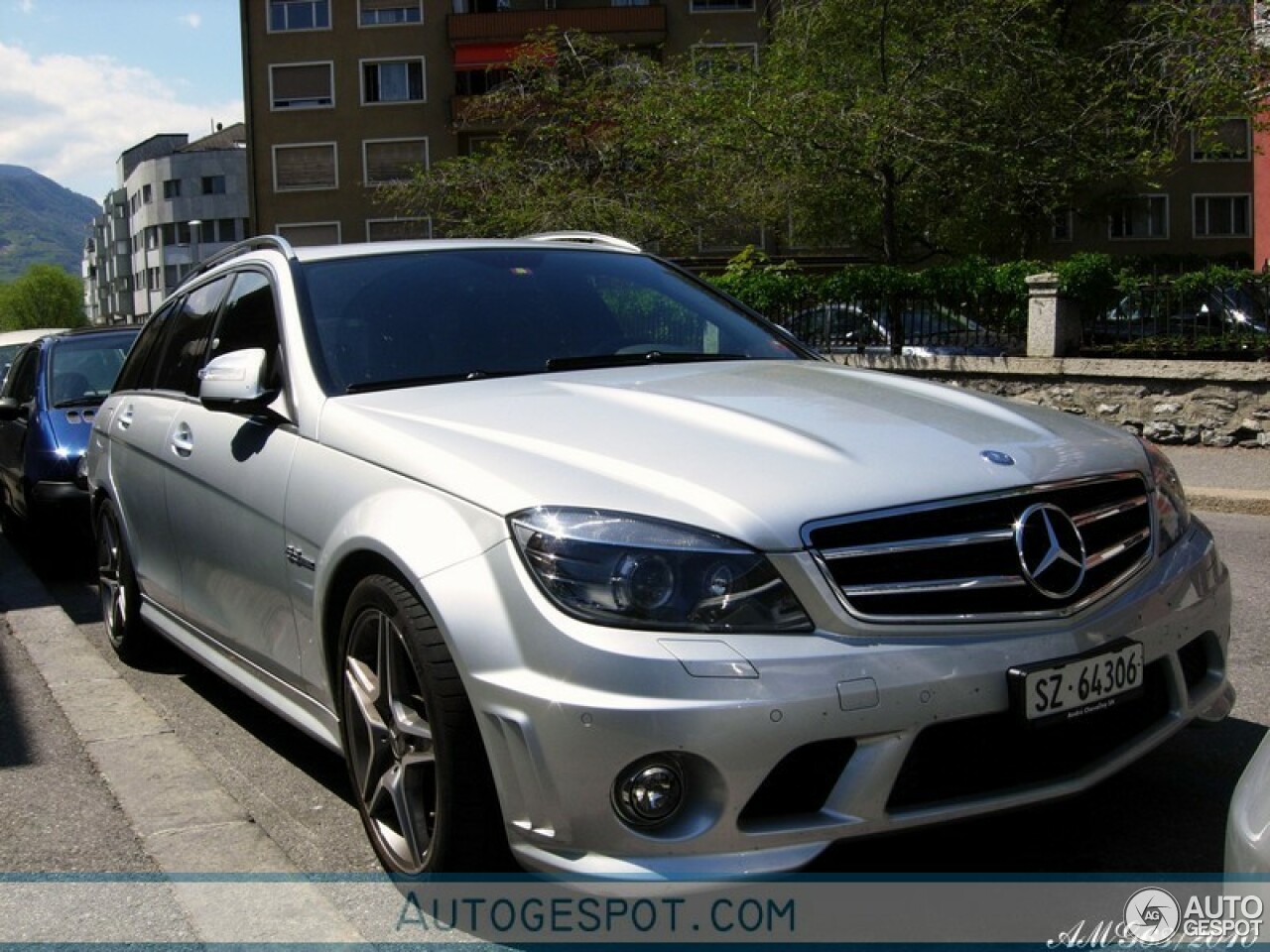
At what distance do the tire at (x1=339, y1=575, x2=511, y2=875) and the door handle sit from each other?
59.4 inches

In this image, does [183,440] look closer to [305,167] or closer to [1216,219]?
[305,167]

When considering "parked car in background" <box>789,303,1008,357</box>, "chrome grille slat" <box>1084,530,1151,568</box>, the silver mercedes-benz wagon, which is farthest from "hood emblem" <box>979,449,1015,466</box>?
"parked car in background" <box>789,303,1008,357</box>

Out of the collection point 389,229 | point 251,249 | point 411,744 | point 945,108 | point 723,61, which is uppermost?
point 389,229

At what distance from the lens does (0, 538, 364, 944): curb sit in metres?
3.27

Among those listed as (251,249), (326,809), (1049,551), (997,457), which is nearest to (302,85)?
(251,249)

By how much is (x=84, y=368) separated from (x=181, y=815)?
708 centimetres

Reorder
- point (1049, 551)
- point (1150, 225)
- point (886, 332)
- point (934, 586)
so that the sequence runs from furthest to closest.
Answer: point (1150, 225) < point (886, 332) < point (1049, 551) < point (934, 586)

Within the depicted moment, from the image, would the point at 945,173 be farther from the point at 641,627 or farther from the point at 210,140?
the point at 210,140

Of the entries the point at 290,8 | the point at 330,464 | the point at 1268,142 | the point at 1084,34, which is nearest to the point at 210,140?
the point at 290,8

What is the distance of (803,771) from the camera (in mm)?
2865

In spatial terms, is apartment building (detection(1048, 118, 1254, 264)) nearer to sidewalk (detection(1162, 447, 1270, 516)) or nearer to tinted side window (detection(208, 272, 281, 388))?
sidewalk (detection(1162, 447, 1270, 516))

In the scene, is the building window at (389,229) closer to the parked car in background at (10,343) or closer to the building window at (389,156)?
the building window at (389,156)

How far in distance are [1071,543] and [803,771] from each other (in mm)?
812

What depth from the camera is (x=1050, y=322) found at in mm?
14844
